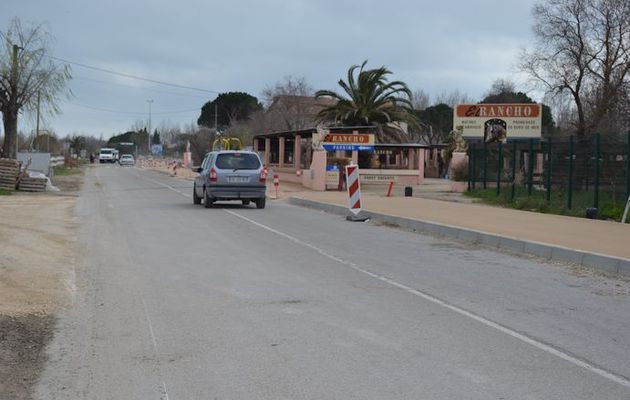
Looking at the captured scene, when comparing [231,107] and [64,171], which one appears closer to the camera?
[64,171]

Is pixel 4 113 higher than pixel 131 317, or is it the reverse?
pixel 4 113

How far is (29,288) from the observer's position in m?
8.59

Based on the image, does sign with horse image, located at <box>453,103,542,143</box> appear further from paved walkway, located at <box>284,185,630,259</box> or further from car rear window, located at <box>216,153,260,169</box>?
car rear window, located at <box>216,153,260,169</box>

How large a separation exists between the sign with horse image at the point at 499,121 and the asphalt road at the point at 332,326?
78.0ft

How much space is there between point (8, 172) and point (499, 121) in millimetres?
22757

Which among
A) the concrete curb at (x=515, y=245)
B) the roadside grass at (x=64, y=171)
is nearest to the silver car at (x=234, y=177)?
the concrete curb at (x=515, y=245)

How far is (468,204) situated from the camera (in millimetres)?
24219

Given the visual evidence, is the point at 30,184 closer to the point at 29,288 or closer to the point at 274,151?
the point at 29,288

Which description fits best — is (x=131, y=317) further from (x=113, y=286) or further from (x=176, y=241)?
(x=176, y=241)

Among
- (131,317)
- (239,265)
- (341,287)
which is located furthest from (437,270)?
(131,317)

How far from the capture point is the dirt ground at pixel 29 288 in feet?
18.9

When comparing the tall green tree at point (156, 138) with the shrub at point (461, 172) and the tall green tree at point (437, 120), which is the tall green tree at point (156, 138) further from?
the shrub at point (461, 172)

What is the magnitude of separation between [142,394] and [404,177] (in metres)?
38.8

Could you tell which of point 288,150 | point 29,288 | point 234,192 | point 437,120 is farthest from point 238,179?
point 437,120
